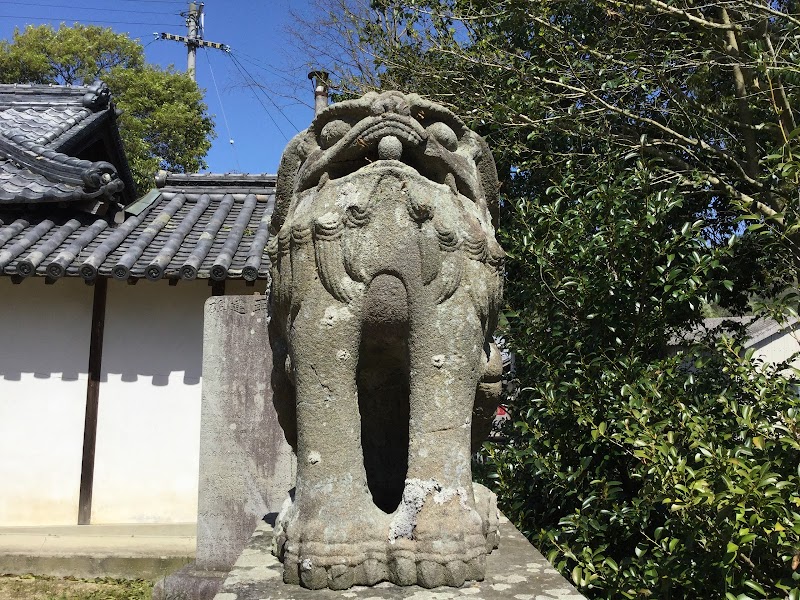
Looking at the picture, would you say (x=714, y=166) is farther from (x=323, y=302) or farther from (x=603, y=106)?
(x=323, y=302)

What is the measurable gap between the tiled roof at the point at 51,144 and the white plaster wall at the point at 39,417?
121 cm

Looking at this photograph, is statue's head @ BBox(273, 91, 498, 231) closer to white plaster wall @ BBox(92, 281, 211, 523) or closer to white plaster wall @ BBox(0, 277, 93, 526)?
white plaster wall @ BBox(92, 281, 211, 523)

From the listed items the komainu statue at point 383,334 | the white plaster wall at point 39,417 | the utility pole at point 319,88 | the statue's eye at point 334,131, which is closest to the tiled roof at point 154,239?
the white plaster wall at point 39,417

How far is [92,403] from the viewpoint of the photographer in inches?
241

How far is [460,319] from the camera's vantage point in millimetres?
2039

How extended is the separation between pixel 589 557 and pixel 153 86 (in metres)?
14.4

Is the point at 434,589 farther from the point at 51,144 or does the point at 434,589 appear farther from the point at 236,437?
the point at 51,144

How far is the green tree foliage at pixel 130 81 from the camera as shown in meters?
14.6

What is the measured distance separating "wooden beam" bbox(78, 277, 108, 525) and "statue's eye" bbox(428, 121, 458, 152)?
475cm

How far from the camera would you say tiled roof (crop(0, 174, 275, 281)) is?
580cm

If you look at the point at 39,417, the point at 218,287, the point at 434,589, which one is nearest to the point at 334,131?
the point at 434,589

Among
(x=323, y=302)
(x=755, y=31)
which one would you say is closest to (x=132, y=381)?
(x=323, y=302)

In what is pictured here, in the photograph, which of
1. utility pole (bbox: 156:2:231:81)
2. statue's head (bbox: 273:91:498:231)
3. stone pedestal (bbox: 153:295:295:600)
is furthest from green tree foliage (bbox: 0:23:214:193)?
statue's head (bbox: 273:91:498:231)

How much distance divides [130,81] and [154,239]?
965cm
